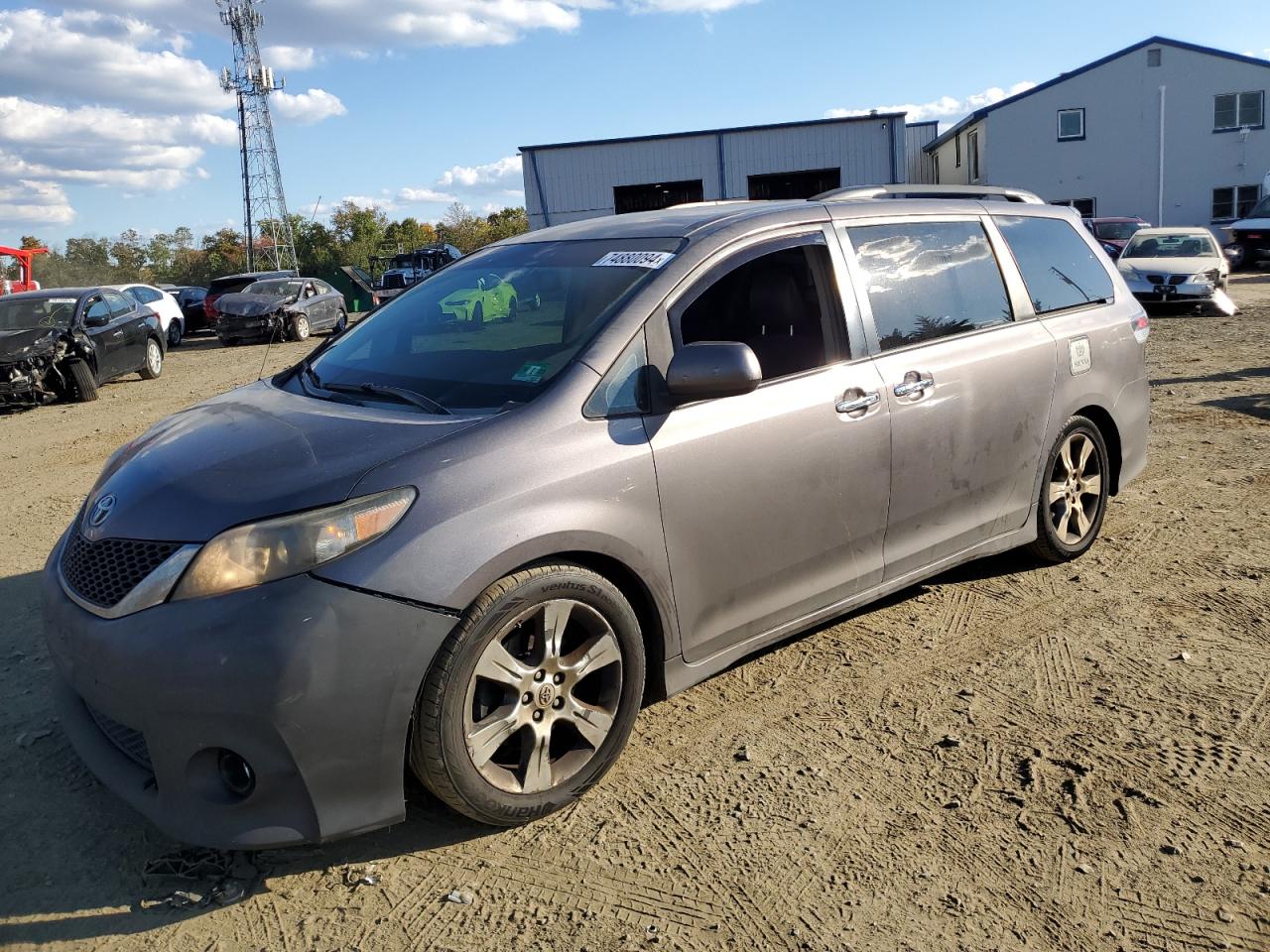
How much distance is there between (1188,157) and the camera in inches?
1585

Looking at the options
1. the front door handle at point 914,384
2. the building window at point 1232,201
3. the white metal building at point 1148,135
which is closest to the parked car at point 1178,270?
the front door handle at point 914,384

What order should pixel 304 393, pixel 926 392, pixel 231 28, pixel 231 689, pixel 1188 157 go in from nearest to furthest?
1. pixel 231 689
2. pixel 304 393
3. pixel 926 392
4. pixel 1188 157
5. pixel 231 28

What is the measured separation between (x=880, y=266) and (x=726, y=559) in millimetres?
1478

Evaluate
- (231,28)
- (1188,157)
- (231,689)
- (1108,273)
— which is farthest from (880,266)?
(231,28)

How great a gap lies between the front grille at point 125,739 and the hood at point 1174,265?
62.5 ft

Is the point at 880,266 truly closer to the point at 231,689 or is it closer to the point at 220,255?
the point at 231,689

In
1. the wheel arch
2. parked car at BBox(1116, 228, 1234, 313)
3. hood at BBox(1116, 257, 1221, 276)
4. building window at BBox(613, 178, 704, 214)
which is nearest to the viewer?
the wheel arch

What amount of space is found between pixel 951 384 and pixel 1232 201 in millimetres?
42956

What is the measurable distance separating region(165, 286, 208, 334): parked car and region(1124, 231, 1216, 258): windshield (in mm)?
21584

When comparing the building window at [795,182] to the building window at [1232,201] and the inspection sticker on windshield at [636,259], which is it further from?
the inspection sticker on windshield at [636,259]

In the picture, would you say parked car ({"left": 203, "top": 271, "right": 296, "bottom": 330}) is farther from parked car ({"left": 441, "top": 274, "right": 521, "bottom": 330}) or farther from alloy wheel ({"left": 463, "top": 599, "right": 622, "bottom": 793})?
alloy wheel ({"left": 463, "top": 599, "right": 622, "bottom": 793})

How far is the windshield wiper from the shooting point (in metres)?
3.37

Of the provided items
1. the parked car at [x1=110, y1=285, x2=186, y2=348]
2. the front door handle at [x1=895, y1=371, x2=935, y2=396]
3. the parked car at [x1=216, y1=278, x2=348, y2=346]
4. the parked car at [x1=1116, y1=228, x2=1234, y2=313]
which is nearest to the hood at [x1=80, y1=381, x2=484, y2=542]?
the front door handle at [x1=895, y1=371, x2=935, y2=396]

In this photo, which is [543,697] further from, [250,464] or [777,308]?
[777,308]
